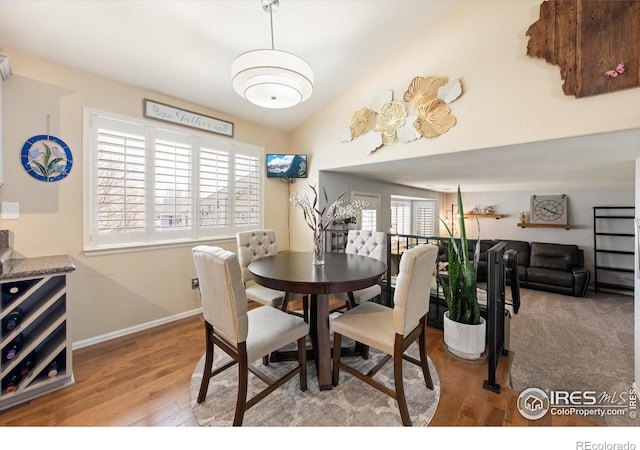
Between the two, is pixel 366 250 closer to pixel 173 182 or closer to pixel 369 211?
pixel 369 211

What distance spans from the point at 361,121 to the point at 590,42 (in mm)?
1832

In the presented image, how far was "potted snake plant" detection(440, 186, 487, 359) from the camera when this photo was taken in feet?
7.04

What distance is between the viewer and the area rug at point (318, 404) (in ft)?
5.06

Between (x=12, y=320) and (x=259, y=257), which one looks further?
(x=259, y=257)

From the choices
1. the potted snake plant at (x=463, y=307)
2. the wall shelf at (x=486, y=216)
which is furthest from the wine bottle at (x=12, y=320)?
the wall shelf at (x=486, y=216)

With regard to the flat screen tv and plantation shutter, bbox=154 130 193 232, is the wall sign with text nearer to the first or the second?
plantation shutter, bbox=154 130 193 232

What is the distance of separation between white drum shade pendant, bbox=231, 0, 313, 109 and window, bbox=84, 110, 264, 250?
1531 millimetres

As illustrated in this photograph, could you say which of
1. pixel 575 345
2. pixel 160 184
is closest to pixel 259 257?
pixel 160 184

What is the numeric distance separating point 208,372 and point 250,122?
298 centimetres

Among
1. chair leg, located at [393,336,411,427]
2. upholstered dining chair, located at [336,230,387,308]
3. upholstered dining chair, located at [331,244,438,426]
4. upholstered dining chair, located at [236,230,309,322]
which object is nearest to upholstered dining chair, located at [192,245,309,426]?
upholstered dining chair, located at [331,244,438,426]

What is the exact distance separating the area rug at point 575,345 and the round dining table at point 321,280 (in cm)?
171

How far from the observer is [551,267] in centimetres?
503
